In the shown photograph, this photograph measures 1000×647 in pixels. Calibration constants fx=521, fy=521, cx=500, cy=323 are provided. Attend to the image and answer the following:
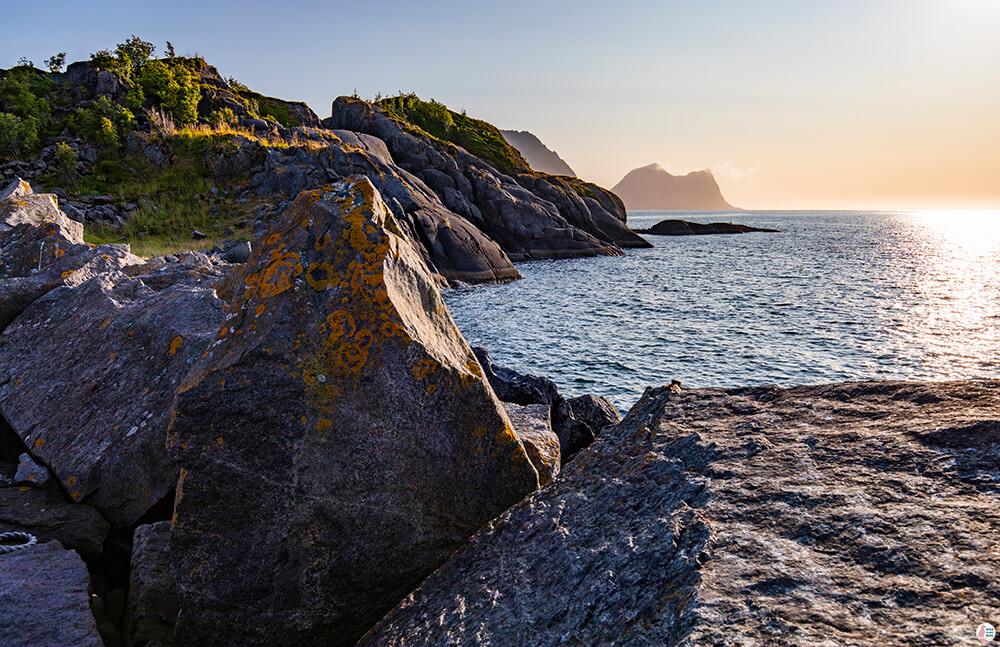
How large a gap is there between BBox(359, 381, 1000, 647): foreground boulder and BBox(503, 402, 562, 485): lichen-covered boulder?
819mm

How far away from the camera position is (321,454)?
151 inches

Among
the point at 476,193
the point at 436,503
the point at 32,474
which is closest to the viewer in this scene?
the point at 436,503

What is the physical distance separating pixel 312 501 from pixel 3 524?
350 cm

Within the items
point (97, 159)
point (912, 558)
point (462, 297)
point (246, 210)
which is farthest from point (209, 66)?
point (912, 558)

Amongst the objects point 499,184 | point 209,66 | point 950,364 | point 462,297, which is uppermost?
point 209,66

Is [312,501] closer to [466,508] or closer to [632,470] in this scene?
[466,508]

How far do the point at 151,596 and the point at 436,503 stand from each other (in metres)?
2.42

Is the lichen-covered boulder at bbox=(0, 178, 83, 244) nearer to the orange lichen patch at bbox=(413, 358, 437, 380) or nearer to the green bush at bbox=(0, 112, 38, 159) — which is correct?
the orange lichen patch at bbox=(413, 358, 437, 380)

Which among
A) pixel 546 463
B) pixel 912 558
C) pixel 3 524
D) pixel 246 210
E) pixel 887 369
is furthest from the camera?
pixel 246 210

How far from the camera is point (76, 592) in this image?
3.88m

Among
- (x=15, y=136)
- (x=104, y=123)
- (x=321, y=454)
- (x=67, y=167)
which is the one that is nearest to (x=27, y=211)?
(x=321, y=454)

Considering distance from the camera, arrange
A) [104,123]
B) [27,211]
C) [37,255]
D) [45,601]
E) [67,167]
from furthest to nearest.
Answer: [104,123] < [67,167] < [27,211] < [37,255] < [45,601]

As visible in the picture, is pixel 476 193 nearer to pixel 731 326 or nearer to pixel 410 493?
pixel 731 326

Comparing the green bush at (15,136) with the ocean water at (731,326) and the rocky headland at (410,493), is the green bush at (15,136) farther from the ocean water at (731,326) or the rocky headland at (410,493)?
the rocky headland at (410,493)
